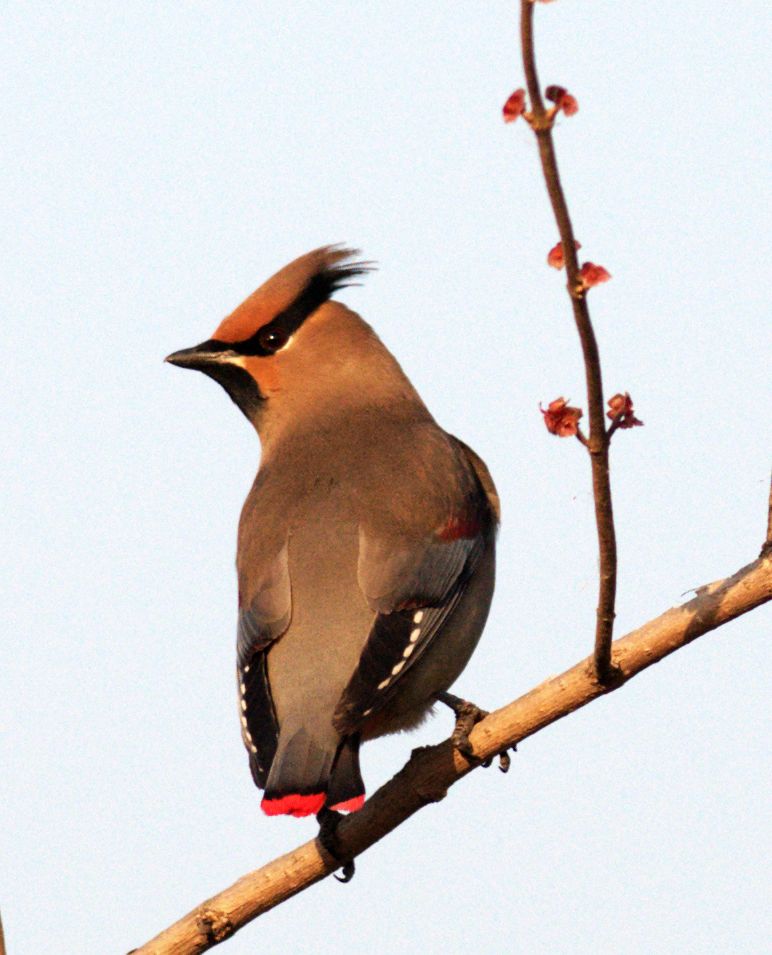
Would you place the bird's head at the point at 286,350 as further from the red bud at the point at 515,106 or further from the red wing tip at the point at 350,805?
the red bud at the point at 515,106

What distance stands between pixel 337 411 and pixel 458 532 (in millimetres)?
972

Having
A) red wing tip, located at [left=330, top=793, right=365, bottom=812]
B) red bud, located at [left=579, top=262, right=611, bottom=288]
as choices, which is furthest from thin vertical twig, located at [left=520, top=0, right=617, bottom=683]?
red wing tip, located at [left=330, top=793, right=365, bottom=812]

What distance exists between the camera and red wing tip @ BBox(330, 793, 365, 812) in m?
4.01

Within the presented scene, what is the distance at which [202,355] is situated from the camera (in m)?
5.79

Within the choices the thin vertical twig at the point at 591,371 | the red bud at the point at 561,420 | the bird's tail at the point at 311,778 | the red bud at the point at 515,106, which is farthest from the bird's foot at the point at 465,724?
the red bud at the point at 515,106

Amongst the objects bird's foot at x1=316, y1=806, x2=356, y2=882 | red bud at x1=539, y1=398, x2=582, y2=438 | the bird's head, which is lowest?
bird's foot at x1=316, y1=806, x2=356, y2=882

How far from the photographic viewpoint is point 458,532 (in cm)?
493

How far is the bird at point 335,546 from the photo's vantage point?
14.1 ft

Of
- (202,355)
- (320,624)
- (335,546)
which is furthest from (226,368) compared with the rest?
A: (320,624)

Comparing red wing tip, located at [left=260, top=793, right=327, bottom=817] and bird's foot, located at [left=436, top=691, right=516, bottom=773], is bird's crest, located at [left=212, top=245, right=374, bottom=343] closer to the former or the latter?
bird's foot, located at [left=436, top=691, right=516, bottom=773]

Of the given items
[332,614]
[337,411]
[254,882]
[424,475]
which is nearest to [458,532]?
[424,475]

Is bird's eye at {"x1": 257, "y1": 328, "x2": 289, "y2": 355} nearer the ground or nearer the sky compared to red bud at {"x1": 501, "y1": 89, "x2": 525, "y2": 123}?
nearer the sky

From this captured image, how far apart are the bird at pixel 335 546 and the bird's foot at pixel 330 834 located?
0.13m

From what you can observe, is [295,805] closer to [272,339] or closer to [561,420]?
[561,420]
